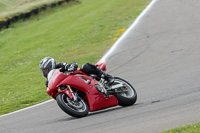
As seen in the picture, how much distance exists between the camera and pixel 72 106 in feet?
24.7

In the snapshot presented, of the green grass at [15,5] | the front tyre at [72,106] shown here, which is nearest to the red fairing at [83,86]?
the front tyre at [72,106]

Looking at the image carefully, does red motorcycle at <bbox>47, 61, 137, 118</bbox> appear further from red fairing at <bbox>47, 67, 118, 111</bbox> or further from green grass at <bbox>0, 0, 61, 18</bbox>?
green grass at <bbox>0, 0, 61, 18</bbox>

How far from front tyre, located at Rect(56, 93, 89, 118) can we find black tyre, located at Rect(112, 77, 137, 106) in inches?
30.8

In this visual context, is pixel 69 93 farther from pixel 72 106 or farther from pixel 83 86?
pixel 83 86

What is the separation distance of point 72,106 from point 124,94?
1.37m

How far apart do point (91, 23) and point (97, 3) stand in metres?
7.56

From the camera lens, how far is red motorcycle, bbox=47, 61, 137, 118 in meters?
7.57

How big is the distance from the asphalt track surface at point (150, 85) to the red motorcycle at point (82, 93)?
19cm

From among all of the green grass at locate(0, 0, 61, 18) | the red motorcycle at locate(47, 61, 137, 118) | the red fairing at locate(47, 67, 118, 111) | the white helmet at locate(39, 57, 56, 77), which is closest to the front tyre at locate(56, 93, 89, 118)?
the red motorcycle at locate(47, 61, 137, 118)

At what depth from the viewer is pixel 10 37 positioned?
2622cm

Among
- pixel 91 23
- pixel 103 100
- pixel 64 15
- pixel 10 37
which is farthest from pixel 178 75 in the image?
pixel 64 15

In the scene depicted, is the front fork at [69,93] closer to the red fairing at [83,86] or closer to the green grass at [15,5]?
the red fairing at [83,86]

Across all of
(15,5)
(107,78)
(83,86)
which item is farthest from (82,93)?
(15,5)

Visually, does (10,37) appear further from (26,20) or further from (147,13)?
(147,13)
